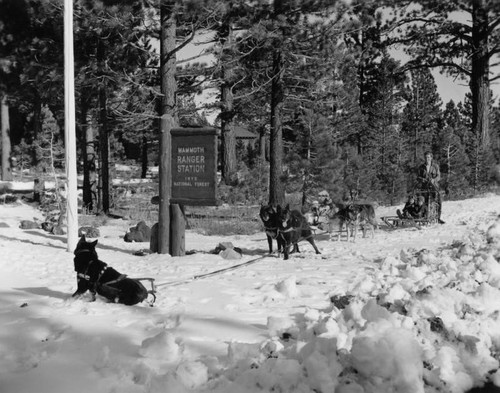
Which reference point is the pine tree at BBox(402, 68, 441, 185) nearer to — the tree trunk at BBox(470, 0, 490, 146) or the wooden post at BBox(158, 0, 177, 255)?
the tree trunk at BBox(470, 0, 490, 146)

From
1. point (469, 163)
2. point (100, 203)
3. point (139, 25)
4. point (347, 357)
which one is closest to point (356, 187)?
point (469, 163)

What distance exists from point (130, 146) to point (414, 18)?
4021cm

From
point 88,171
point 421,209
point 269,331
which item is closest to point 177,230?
point 269,331

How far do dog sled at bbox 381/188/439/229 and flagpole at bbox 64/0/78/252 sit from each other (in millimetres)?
Answer: 8453

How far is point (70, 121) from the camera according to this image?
9.93m

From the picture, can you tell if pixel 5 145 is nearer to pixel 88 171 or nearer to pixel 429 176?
pixel 88 171

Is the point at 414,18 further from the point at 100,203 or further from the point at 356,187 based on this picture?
the point at 100,203

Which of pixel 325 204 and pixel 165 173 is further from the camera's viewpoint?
pixel 325 204

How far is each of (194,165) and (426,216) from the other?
25.4 ft

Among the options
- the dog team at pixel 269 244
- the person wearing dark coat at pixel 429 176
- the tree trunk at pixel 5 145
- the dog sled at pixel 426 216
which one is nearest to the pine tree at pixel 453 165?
the dog team at pixel 269 244

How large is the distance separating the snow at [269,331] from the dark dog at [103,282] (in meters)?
0.12

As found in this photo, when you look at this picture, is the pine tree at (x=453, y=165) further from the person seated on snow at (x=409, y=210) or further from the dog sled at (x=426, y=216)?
the person seated on snow at (x=409, y=210)

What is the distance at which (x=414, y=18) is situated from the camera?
22547mm

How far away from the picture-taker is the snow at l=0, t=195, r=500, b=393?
3434mm
